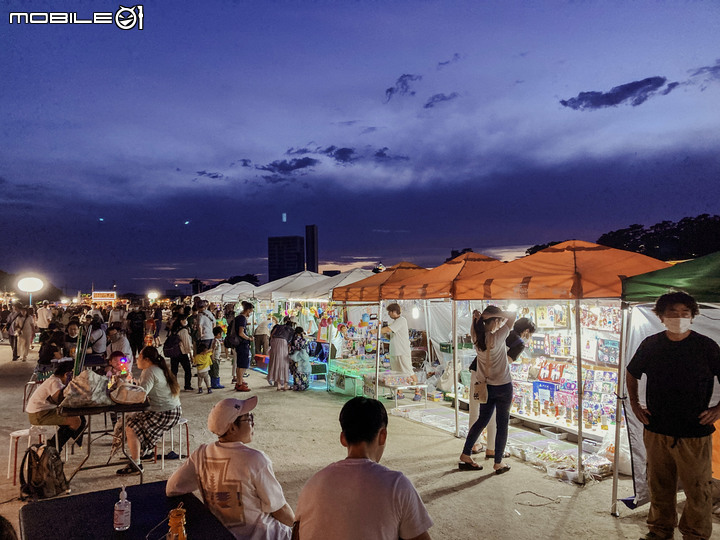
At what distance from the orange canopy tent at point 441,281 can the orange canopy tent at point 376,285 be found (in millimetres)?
235

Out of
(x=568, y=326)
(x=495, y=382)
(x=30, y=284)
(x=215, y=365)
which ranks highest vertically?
(x=30, y=284)

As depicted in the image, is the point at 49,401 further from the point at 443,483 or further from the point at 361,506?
the point at 361,506

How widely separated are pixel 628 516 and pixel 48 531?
16.0ft

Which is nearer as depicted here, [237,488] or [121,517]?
[121,517]

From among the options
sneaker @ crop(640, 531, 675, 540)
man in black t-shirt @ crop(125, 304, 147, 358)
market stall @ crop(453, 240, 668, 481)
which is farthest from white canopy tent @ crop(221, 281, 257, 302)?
sneaker @ crop(640, 531, 675, 540)

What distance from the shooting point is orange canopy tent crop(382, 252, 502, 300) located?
24.7ft

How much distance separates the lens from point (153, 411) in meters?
6.06

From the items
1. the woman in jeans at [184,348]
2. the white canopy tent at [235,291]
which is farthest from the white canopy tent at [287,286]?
the woman in jeans at [184,348]

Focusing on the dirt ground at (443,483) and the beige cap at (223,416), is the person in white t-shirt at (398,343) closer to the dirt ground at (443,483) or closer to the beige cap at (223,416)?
the dirt ground at (443,483)

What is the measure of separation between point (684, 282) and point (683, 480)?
1.57 meters

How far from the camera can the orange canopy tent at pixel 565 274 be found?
18.3 feet

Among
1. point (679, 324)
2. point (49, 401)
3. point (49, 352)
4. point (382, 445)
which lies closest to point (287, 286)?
point (49, 352)

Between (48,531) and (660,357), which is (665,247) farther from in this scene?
(48,531)

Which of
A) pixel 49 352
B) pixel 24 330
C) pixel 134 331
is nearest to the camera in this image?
pixel 49 352
